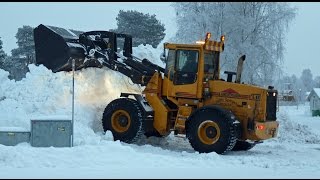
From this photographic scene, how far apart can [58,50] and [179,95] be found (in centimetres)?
381

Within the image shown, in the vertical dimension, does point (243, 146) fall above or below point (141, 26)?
below

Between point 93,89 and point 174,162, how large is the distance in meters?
5.55

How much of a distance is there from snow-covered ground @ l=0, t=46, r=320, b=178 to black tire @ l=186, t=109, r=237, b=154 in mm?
304

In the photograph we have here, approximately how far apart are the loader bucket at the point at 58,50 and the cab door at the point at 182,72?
238cm

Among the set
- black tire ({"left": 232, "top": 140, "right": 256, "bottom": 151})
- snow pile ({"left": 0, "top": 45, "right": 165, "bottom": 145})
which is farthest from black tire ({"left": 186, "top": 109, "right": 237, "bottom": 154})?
snow pile ({"left": 0, "top": 45, "right": 165, "bottom": 145})

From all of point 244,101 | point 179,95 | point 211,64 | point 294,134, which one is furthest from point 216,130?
point 294,134

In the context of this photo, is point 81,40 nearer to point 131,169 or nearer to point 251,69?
point 131,169

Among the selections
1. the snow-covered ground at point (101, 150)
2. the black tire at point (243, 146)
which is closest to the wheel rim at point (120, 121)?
the snow-covered ground at point (101, 150)

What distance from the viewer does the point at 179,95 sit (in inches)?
600

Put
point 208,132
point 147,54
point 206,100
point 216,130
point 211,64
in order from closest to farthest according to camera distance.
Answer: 1. point 216,130
2. point 208,132
3. point 206,100
4. point 211,64
5. point 147,54

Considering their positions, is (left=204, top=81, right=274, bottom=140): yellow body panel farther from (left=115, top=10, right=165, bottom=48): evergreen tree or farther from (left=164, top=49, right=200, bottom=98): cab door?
(left=115, top=10, right=165, bottom=48): evergreen tree

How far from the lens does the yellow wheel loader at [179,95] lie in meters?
14.3

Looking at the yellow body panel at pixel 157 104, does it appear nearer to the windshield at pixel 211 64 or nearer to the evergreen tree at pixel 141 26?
the windshield at pixel 211 64

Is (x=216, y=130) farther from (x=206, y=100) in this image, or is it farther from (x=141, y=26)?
(x=141, y=26)
